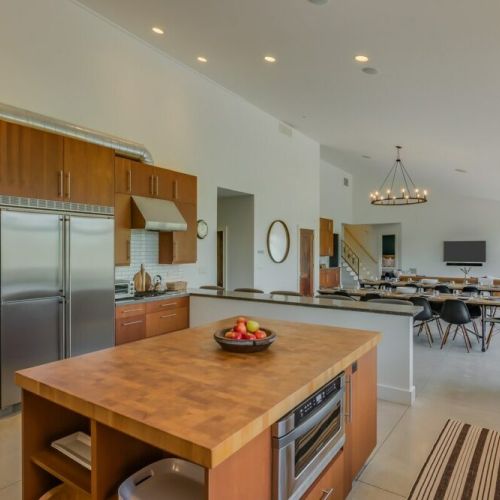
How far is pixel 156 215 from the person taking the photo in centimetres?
470

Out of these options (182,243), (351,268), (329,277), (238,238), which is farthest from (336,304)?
(351,268)

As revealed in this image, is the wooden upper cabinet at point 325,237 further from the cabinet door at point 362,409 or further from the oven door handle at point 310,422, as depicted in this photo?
the oven door handle at point 310,422

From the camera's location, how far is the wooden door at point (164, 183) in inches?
196

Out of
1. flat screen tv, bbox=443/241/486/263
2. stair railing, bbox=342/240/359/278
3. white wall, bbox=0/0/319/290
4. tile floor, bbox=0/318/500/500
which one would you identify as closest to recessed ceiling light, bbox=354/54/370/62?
white wall, bbox=0/0/319/290

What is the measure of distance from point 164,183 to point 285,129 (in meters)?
4.16

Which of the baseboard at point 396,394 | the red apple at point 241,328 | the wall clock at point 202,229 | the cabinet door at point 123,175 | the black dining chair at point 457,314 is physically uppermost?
the cabinet door at point 123,175

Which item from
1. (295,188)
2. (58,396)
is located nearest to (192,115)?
(295,188)

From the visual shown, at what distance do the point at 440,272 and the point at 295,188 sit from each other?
6.51 meters

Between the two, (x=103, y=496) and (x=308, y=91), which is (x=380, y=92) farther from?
(x=103, y=496)

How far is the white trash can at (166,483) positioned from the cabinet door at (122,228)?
3.17m

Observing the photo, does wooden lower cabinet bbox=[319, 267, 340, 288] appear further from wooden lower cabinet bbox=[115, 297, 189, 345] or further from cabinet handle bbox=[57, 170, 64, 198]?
cabinet handle bbox=[57, 170, 64, 198]

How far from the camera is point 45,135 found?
359 cm

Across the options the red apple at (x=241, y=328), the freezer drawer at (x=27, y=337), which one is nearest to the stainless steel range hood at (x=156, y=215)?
the freezer drawer at (x=27, y=337)

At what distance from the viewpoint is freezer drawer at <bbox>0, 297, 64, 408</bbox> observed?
3250mm
